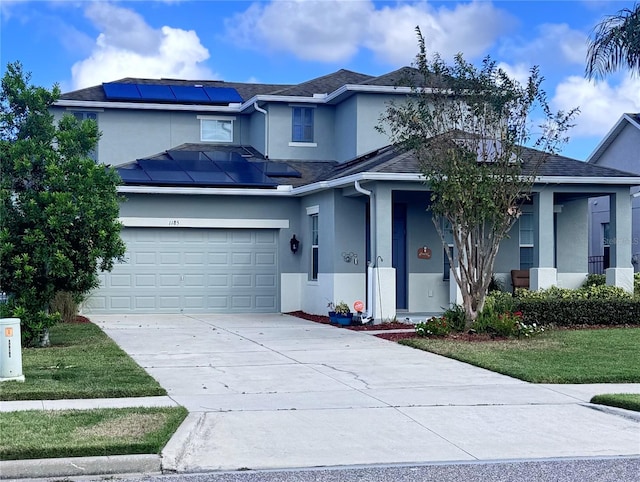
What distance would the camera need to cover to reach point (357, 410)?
1019 cm

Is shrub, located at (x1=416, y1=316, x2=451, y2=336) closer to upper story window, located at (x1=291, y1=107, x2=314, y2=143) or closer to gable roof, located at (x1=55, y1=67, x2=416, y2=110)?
gable roof, located at (x1=55, y1=67, x2=416, y2=110)

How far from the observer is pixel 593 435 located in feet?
29.6

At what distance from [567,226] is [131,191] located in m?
11.6

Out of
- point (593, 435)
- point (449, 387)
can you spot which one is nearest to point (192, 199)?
point (449, 387)

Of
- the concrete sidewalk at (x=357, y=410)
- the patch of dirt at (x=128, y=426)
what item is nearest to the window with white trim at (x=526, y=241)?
the concrete sidewalk at (x=357, y=410)

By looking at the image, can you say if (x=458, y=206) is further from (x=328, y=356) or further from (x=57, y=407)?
(x=57, y=407)

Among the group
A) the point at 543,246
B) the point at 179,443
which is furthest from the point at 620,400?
the point at 543,246

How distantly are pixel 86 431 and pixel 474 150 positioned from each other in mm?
10993

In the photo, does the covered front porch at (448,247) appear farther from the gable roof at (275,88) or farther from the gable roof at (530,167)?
the gable roof at (275,88)

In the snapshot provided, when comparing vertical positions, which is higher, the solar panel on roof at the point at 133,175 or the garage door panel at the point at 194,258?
the solar panel on roof at the point at 133,175

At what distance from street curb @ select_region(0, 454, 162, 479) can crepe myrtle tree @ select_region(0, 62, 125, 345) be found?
312 inches

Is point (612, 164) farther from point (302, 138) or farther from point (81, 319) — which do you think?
point (81, 319)

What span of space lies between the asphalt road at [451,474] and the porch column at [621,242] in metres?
14.1

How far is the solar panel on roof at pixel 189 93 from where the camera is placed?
28.9 metres
